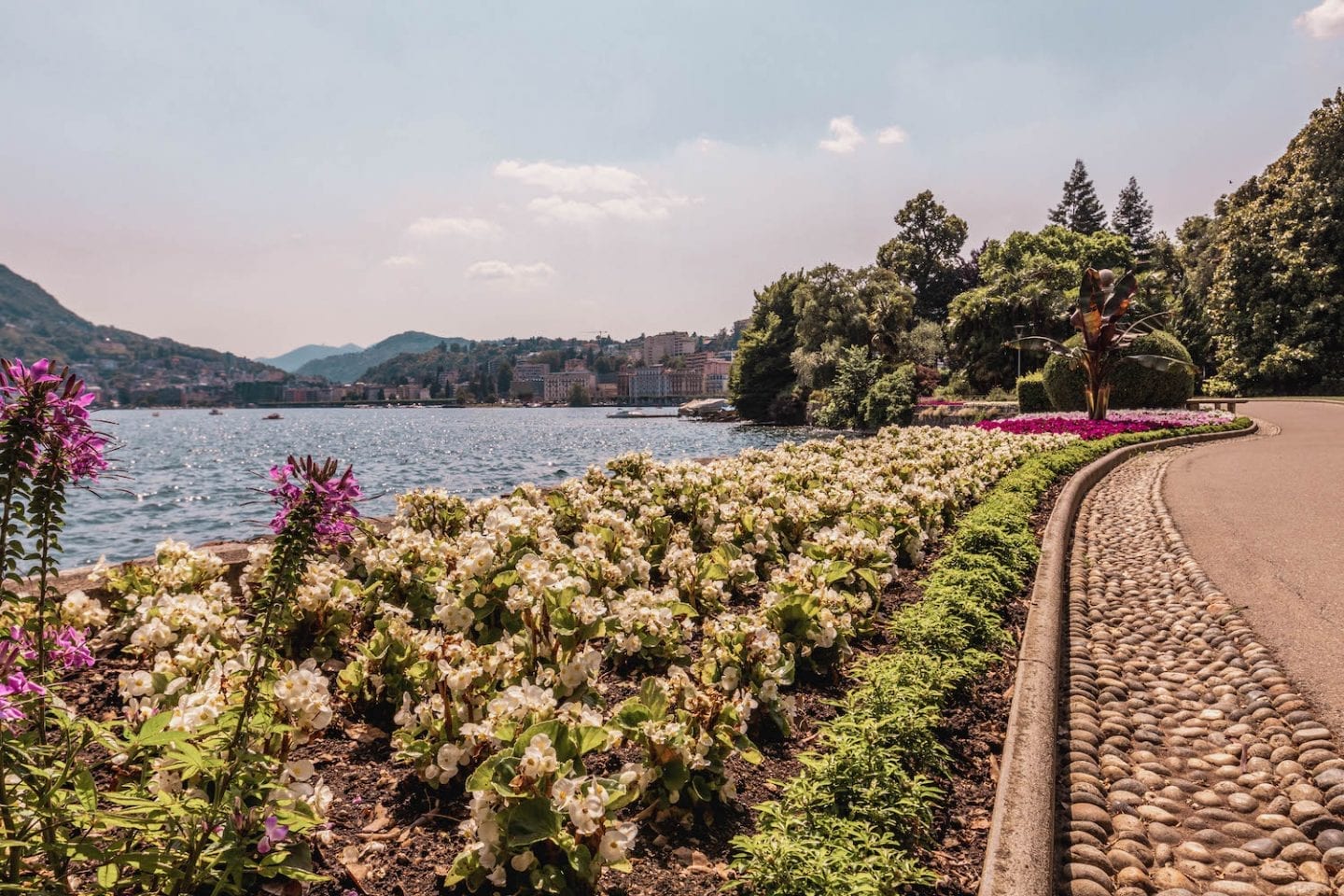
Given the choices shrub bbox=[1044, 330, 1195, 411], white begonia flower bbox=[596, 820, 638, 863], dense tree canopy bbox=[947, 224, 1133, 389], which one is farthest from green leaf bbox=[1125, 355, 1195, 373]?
white begonia flower bbox=[596, 820, 638, 863]

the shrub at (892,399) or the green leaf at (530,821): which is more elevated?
the shrub at (892,399)

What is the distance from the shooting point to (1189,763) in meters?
3.58

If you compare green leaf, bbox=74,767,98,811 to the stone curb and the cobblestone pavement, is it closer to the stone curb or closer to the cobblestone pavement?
the stone curb

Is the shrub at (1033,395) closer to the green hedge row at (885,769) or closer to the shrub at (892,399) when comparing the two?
the shrub at (892,399)

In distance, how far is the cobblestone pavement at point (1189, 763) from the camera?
9.25ft

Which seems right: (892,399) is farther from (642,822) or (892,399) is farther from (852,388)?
(642,822)

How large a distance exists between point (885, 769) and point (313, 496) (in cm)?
224

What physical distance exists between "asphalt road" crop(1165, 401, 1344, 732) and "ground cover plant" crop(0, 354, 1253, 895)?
1776 millimetres

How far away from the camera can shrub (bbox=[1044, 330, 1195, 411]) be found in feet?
83.3

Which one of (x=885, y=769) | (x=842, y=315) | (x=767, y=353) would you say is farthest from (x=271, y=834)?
(x=767, y=353)

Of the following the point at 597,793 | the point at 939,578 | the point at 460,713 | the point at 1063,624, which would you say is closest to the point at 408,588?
the point at 460,713

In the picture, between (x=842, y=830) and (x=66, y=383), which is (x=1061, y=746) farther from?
(x=66, y=383)

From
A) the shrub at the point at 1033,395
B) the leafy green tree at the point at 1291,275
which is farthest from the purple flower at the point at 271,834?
the leafy green tree at the point at 1291,275

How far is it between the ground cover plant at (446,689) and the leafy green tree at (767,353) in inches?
2072
